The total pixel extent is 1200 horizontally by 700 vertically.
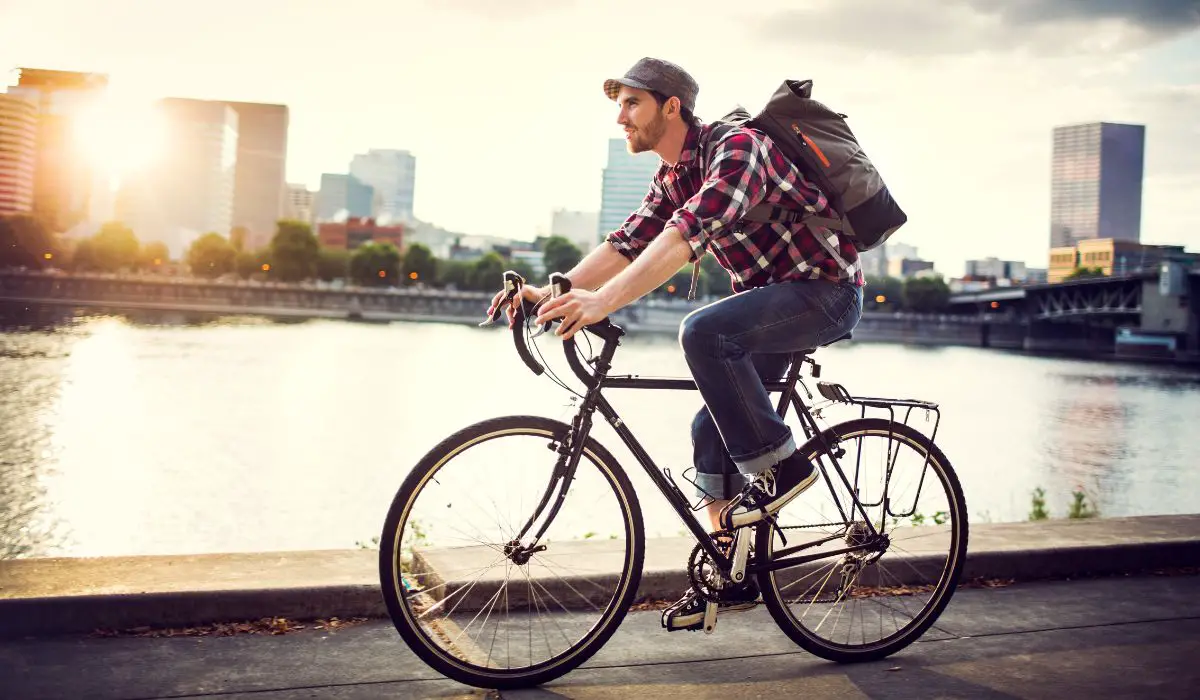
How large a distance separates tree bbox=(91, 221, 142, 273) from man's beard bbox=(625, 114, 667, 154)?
11488 cm

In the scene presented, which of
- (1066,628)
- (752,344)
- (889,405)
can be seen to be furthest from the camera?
(1066,628)

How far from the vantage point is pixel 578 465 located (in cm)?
302

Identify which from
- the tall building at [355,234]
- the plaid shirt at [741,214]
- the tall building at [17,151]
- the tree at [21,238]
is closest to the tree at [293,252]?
the tall building at [355,234]

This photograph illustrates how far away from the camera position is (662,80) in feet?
10.3

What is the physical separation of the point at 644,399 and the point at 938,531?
100.0ft

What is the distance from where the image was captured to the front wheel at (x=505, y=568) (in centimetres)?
284

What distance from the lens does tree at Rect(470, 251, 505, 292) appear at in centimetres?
12812

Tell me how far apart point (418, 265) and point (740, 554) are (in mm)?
123950

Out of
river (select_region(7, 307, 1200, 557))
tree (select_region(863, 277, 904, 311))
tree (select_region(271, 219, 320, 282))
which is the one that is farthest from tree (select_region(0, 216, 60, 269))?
tree (select_region(863, 277, 904, 311))

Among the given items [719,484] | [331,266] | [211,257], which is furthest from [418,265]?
[719,484]

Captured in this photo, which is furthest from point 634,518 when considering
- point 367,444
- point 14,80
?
point 367,444

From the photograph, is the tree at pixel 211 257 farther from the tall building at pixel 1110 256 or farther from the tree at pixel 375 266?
the tall building at pixel 1110 256

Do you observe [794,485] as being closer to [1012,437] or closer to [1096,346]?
[1012,437]

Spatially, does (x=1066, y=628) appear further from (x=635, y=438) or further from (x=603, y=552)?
(x=635, y=438)
